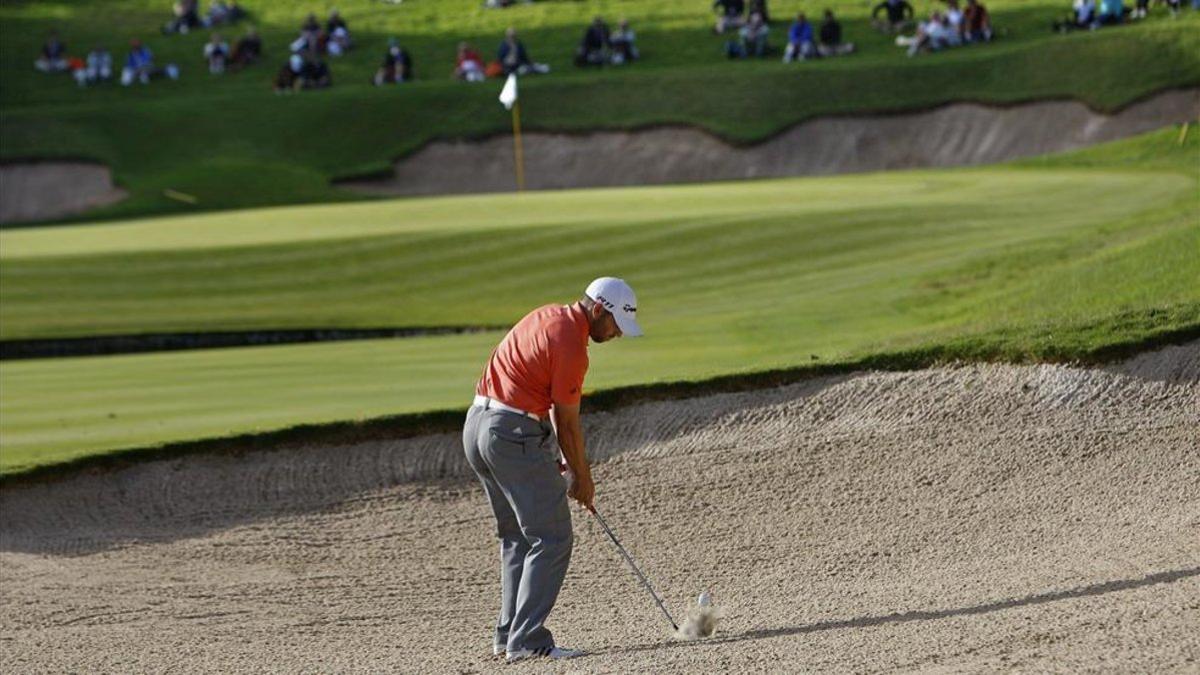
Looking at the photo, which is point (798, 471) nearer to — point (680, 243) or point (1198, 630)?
point (1198, 630)

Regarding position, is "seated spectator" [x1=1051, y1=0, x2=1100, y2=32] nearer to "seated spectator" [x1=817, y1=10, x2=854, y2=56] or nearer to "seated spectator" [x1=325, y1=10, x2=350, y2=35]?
"seated spectator" [x1=817, y1=10, x2=854, y2=56]

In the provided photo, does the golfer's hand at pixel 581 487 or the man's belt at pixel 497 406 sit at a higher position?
the man's belt at pixel 497 406

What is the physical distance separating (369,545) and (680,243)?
12.8 meters

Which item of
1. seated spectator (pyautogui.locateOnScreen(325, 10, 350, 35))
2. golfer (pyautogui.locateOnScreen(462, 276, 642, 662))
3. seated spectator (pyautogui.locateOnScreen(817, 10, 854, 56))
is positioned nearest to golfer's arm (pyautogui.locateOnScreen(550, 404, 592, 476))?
golfer (pyautogui.locateOnScreen(462, 276, 642, 662))

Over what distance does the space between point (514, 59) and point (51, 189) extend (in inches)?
535

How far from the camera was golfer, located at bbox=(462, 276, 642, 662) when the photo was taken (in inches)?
381

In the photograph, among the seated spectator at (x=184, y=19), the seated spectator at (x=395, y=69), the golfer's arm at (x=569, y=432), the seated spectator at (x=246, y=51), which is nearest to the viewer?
the golfer's arm at (x=569, y=432)

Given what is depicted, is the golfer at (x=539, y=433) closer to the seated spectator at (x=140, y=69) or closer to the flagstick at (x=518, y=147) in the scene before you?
the flagstick at (x=518, y=147)

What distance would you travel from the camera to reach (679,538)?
12.8 meters

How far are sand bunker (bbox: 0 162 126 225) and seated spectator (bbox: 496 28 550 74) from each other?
39.6 feet

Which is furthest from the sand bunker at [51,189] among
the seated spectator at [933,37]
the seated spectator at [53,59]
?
the seated spectator at [933,37]

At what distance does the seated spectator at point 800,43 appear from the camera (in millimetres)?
49031

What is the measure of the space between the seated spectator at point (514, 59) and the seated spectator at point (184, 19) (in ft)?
46.2

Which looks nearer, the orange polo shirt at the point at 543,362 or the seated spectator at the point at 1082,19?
the orange polo shirt at the point at 543,362
